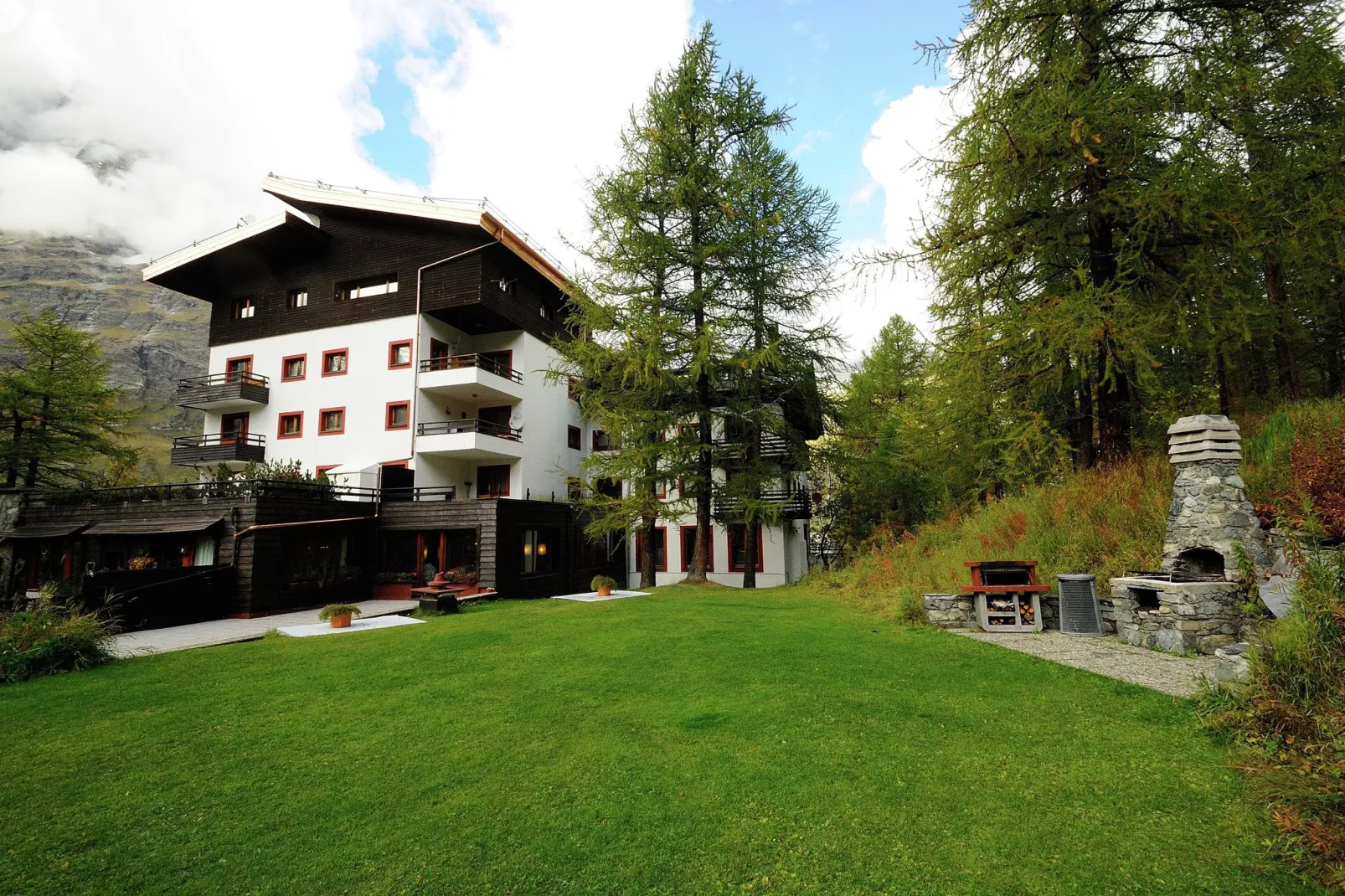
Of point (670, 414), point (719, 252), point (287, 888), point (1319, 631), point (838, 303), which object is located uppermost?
point (719, 252)

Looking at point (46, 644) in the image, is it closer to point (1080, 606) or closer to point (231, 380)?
point (1080, 606)

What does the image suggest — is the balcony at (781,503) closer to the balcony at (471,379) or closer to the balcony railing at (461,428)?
the balcony railing at (461,428)

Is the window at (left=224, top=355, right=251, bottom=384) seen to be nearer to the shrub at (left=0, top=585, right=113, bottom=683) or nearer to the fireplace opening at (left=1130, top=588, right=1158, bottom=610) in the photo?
the shrub at (left=0, top=585, right=113, bottom=683)

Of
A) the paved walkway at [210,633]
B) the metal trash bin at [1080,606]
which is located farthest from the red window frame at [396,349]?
the metal trash bin at [1080,606]

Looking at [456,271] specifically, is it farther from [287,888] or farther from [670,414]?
[287,888]

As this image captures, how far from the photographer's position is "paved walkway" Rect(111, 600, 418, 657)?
1120 cm

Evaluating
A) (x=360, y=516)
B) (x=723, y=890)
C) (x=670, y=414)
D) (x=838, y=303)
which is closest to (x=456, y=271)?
(x=360, y=516)

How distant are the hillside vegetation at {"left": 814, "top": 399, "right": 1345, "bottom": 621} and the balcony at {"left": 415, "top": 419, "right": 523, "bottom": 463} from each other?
565 inches

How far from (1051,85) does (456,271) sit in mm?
19727

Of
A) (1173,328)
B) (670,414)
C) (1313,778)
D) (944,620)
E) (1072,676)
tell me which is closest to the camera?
(1313,778)

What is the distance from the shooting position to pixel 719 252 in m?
18.2

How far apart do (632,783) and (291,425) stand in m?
26.1

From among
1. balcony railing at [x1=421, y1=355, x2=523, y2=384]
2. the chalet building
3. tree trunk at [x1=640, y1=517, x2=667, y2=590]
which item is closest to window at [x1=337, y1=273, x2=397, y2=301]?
the chalet building

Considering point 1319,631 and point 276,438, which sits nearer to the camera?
point 1319,631
